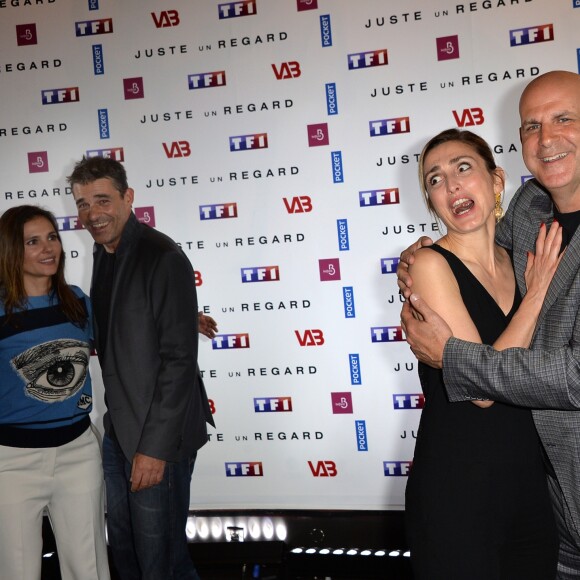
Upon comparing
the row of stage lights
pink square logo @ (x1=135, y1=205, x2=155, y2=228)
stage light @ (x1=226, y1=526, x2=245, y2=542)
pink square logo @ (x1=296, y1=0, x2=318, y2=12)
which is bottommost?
the row of stage lights

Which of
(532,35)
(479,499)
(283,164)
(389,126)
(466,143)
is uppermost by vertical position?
(532,35)

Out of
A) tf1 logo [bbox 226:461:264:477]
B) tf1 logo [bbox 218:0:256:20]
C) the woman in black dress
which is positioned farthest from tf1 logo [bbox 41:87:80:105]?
the woman in black dress

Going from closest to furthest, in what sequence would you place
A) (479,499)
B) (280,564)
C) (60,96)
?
(479,499) < (280,564) < (60,96)

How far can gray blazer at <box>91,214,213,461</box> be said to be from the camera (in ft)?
8.36

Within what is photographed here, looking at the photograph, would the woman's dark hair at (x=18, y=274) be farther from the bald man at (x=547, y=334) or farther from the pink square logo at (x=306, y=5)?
the pink square logo at (x=306, y=5)

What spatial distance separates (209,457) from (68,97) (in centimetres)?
198

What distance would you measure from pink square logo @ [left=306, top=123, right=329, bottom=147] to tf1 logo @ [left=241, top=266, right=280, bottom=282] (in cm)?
63

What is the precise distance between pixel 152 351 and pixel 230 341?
1.23 m

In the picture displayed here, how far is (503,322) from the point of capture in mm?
1773

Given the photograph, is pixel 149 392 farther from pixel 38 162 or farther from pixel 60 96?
pixel 60 96

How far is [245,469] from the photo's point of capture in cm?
385

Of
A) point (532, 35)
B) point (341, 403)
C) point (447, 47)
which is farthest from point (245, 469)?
point (532, 35)

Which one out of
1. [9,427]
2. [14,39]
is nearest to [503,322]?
[9,427]

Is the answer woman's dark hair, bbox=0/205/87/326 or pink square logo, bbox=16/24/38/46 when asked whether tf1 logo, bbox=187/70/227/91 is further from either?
woman's dark hair, bbox=0/205/87/326
